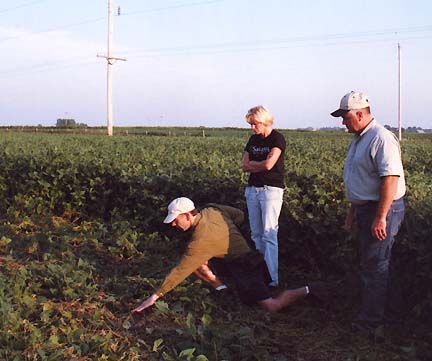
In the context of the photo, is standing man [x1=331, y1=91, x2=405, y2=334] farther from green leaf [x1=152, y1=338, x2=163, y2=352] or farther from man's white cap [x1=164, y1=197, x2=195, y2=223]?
green leaf [x1=152, y1=338, x2=163, y2=352]

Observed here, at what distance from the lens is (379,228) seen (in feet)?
14.6

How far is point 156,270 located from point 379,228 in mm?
2964

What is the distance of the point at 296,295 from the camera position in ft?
17.6

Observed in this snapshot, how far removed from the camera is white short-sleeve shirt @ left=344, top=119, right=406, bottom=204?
14.6 ft

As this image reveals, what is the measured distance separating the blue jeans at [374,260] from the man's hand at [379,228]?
10 cm

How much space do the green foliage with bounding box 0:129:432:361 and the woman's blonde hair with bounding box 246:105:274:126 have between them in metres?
0.92

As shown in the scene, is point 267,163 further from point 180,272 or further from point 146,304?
point 146,304

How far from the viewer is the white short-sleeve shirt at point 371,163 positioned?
446cm

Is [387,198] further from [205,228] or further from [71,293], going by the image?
[71,293]

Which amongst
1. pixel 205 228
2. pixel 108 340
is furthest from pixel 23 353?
pixel 205 228

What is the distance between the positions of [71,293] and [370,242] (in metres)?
2.65

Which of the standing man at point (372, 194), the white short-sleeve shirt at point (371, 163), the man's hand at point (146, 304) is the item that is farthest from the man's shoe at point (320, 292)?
the man's hand at point (146, 304)

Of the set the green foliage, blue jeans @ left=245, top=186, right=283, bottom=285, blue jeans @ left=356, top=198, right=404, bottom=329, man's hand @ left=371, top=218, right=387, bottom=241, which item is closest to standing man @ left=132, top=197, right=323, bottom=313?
the green foliage

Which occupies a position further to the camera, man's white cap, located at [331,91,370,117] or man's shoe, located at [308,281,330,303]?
man's shoe, located at [308,281,330,303]
